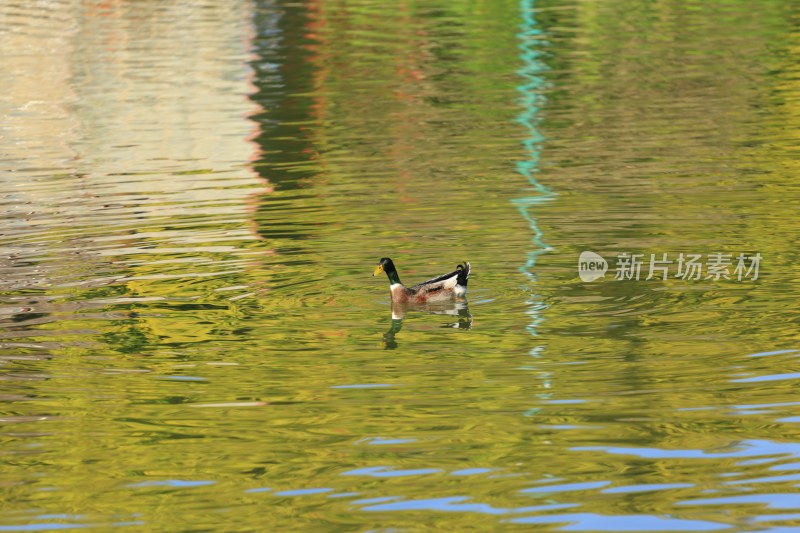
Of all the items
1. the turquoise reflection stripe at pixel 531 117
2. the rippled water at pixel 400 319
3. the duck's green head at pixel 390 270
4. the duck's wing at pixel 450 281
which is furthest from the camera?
the turquoise reflection stripe at pixel 531 117

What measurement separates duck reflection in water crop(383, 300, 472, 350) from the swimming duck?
0.06 meters

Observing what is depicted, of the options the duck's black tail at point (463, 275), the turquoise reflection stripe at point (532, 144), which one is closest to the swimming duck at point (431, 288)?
the duck's black tail at point (463, 275)

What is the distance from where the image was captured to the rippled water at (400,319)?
963 cm

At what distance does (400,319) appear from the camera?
45.7 feet

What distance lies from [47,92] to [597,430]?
24881 millimetres

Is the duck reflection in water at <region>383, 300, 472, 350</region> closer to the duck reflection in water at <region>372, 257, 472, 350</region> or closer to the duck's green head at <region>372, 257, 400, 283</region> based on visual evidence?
the duck reflection in water at <region>372, 257, 472, 350</region>

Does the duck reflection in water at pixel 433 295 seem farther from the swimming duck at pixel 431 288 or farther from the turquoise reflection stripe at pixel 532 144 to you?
the turquoise reflection stripe at pixel 532 144

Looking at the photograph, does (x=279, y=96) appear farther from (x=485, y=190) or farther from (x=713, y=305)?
(x=713, y=305)

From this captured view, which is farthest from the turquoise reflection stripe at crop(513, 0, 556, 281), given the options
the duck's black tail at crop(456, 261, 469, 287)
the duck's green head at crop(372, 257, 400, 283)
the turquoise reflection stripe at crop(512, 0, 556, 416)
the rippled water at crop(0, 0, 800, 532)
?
the duck's green head at crop(372, 257, 400, 283)

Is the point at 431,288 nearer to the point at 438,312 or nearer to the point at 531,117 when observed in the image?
the point at 438,312

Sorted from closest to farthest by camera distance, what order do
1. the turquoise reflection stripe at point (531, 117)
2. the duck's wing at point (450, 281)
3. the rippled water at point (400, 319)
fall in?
the rippled water at point (400, 319)
the duck's wing at point (450, 281)
the turquoise reflection stripe at point (531, 117)

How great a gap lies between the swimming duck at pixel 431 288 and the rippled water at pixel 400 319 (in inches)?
9.1


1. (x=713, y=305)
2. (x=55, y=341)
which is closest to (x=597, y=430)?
(x=713, y=305)

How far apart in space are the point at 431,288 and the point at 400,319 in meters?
0.45
